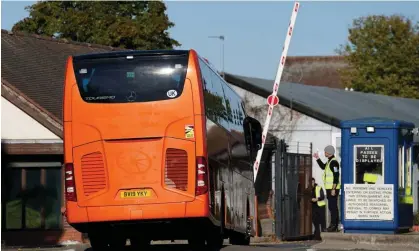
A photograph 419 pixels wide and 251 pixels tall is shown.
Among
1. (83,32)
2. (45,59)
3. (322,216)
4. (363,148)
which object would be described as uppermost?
(83,32)

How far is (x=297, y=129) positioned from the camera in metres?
38.7

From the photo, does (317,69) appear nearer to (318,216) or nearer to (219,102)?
(318,216)

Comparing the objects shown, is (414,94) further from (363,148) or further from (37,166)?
(363,148)

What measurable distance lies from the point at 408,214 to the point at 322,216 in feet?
13.5

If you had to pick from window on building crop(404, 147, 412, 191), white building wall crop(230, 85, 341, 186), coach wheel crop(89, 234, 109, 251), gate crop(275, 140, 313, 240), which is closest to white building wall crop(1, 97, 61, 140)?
gate crop(275, 140, 313, 240)

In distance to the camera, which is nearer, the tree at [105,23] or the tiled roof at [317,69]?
the tree at [105,23]

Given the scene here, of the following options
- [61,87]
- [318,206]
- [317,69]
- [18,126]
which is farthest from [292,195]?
[317,69]

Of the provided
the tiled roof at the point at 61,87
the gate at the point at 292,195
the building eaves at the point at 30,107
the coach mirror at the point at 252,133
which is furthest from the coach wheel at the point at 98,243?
the tiled roof at the point at 61,87

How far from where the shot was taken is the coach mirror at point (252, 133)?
23.0 metres

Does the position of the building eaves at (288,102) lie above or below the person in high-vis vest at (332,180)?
above

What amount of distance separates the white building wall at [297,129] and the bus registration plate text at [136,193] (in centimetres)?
2121

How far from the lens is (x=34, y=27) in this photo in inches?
2141

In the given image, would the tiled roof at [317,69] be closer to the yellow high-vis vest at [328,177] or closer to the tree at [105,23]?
the tree at [105,23]

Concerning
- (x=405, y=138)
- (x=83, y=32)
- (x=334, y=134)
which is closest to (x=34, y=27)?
(x=83, y=32)
